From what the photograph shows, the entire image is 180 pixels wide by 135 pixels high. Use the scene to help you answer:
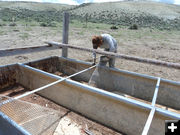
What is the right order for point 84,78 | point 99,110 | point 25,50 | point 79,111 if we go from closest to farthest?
point 99,110 → point 79,111 → point 25,50 → point 84,78

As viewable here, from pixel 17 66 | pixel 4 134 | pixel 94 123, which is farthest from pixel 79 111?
pixel 17 66

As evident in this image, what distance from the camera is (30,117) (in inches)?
98.6

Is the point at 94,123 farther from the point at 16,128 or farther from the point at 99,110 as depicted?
the point at 16,128

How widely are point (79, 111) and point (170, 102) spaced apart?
2.08m

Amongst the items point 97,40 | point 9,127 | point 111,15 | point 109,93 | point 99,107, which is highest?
point 111,15

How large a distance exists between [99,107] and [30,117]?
1.17 metres

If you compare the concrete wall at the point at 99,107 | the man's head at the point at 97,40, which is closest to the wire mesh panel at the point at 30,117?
the concrete wall at the point at 99,107

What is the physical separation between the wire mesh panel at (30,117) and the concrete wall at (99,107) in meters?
0.62

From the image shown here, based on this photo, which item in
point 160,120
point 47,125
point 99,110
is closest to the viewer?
point 160,120

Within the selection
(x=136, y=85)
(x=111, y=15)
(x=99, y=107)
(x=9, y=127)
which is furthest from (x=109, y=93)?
(x=111, y=15)

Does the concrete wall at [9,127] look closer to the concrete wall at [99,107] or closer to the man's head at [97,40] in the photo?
the concrete wall at [99,107]

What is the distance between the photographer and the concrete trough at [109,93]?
250 centimetres

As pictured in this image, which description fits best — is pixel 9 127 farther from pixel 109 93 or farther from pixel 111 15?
pixel 111 15

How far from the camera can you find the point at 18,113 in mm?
2414
